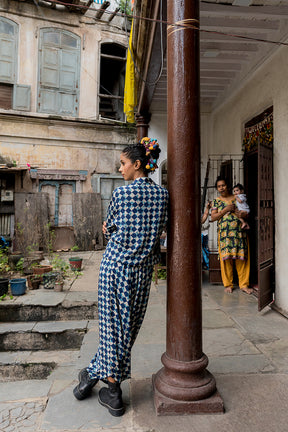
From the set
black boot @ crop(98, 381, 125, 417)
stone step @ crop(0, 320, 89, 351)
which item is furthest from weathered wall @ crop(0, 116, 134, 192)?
black boot @ crop(98, 381, 125, 417)

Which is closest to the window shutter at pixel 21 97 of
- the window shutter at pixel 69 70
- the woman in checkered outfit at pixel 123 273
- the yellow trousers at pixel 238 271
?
the window shutter at pixel 69 70

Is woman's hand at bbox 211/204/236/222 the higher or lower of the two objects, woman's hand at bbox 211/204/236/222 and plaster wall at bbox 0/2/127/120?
the lower

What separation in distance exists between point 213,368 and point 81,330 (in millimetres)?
1910

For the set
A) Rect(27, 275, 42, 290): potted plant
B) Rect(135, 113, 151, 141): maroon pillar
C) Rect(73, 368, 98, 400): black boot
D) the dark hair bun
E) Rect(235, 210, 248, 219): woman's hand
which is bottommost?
Rect(73, 368, 98, 400): black boot

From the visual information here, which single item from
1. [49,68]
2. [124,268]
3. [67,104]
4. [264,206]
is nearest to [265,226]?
[264,206]

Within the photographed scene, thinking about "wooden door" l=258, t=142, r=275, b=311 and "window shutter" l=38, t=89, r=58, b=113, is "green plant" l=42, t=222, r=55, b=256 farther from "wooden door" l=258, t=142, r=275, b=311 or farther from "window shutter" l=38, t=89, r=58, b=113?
"wooden door" l=258, t=142, r=275, b=311

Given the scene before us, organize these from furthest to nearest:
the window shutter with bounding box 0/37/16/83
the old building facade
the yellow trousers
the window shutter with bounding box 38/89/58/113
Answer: the window shutter with bounding box 38/89/58/113 < the old building facade < the window shutter with bounding box 0/37/16/83 < the yellow trousers

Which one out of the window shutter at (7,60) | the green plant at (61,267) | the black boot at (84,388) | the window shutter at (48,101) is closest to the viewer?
the black boot at (84,388)

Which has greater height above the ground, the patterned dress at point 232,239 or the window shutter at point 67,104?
the window shutter at point 67,104

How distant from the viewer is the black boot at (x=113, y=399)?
2.04m

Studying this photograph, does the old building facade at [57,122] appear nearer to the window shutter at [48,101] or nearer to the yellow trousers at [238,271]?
the window shutter at [48,101]

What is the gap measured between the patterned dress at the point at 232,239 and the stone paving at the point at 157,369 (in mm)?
846

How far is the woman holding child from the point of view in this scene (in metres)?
4.97

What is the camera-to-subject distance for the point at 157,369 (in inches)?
106
